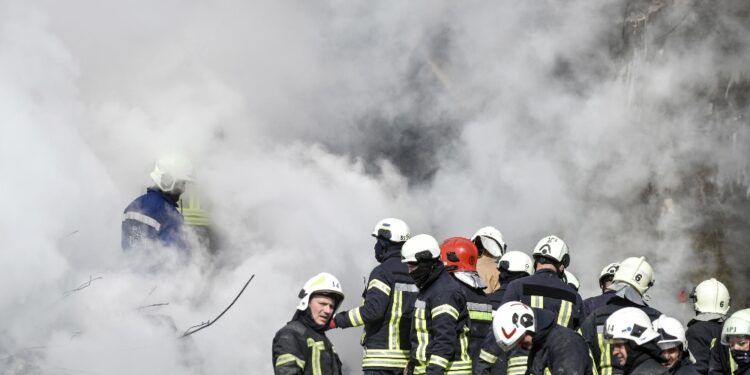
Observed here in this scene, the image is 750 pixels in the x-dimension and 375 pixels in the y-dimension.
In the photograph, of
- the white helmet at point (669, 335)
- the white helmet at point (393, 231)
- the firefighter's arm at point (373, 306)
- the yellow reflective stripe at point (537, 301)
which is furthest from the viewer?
the white helmet at point (393, 231)

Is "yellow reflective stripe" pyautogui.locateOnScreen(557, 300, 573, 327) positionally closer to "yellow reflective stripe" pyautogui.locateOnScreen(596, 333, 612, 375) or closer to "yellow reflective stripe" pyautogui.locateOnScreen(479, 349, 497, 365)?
"yellow reflective stripe" pyautogui.locateOnScreen(596, 333, 612, 375)

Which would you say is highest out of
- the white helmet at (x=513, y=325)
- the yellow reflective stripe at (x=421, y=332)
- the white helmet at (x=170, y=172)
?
the white helmet at (x=170, y=172)

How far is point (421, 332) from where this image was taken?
283 inches

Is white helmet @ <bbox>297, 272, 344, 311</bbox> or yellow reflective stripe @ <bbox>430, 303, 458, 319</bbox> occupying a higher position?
yellow reflective stripe @ <bbox>430, 303, 458, 319</bbox>

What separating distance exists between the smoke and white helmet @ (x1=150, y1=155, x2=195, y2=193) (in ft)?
1.70

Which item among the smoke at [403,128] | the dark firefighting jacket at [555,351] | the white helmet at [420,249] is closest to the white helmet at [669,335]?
the dark firefighting jacket at [555,351]

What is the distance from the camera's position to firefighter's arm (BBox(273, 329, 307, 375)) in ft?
18.1

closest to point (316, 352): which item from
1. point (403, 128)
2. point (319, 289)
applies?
point (319, 289)

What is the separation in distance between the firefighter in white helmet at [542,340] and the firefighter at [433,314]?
122 cm

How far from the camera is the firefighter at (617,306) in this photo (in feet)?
23.1

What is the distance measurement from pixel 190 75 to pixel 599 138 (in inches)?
197

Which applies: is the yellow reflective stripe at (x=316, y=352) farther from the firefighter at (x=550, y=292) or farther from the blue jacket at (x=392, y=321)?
the firefighter at (x=550, y=292)

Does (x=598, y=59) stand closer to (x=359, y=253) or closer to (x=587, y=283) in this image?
(x=587, y=283)

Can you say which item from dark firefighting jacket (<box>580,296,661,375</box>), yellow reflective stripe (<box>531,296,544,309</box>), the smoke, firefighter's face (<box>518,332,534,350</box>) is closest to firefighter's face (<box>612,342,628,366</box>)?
firefighter's face (<box>518,332,534,350</box>)
